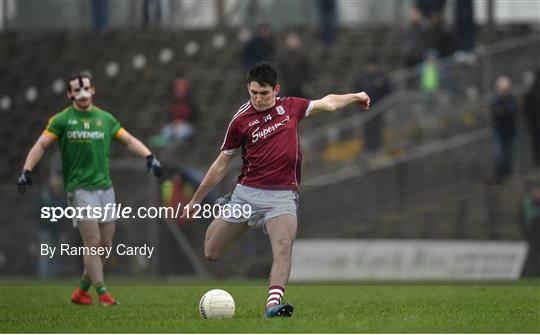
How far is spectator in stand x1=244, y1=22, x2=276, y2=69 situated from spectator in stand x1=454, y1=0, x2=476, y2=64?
4169 mm

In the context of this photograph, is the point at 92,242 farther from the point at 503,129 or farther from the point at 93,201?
the point at 503,129

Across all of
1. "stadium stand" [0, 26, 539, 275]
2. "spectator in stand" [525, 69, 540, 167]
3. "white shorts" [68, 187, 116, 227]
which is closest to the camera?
"white shorts" [68, 187, 116, 227]

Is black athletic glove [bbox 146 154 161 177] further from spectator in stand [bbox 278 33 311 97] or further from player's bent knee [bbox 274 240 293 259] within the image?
spectator in stand [bbox 278 33 311 97]

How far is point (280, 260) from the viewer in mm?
12938

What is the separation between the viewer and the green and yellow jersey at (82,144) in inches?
640

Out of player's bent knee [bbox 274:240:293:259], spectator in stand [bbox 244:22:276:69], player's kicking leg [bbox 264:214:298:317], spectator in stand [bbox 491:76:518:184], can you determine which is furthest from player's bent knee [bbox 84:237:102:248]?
spectator in stand [bbox 244:22:276:69]

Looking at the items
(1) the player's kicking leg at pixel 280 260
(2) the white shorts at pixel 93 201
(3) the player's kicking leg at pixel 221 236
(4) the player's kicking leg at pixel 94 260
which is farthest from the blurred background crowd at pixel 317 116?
(1) the player's kicking leg at pixel 280 260

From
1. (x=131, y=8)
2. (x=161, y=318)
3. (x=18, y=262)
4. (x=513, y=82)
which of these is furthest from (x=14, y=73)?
(x=161, y=318)

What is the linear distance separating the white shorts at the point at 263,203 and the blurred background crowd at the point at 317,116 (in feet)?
27.9

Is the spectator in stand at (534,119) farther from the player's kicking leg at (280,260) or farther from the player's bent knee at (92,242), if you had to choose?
the player's kicking leg at (280,260)

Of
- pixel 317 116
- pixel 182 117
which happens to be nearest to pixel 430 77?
pixel 317 116

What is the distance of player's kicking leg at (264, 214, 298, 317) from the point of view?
12758 millimetres

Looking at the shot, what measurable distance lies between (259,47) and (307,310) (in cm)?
1765

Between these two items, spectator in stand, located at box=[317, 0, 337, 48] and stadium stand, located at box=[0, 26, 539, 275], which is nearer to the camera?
stadium stand, located at box=[0, 26, 539, 275]
